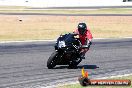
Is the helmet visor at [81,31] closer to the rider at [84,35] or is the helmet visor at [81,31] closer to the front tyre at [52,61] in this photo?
the rider at [84,35]

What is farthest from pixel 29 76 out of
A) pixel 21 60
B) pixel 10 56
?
pixel 10 56

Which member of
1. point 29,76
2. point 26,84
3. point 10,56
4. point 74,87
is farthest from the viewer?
point 10,56

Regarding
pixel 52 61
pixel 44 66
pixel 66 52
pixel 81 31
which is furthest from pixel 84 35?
pixel 44 66

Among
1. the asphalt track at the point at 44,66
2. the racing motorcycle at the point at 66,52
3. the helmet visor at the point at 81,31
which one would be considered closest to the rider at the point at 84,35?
the helmet visor at the point at 81,31

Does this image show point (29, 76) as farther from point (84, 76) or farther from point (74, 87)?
point (84, 76)

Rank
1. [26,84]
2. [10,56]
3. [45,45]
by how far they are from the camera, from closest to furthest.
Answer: [26,84] → [10,56] → [45,45]

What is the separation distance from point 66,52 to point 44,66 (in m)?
1.22

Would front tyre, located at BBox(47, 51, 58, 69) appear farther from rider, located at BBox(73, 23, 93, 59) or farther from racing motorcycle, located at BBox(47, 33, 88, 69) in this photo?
rider, located at BBox(73, 23, 93, 59)

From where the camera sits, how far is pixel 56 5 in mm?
91250

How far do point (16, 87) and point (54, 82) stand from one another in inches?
51.5

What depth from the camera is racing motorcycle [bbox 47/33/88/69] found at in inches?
607

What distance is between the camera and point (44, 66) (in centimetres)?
1634

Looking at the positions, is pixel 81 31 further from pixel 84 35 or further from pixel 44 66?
pixel 44 66

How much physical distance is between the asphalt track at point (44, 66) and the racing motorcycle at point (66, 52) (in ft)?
0.78
